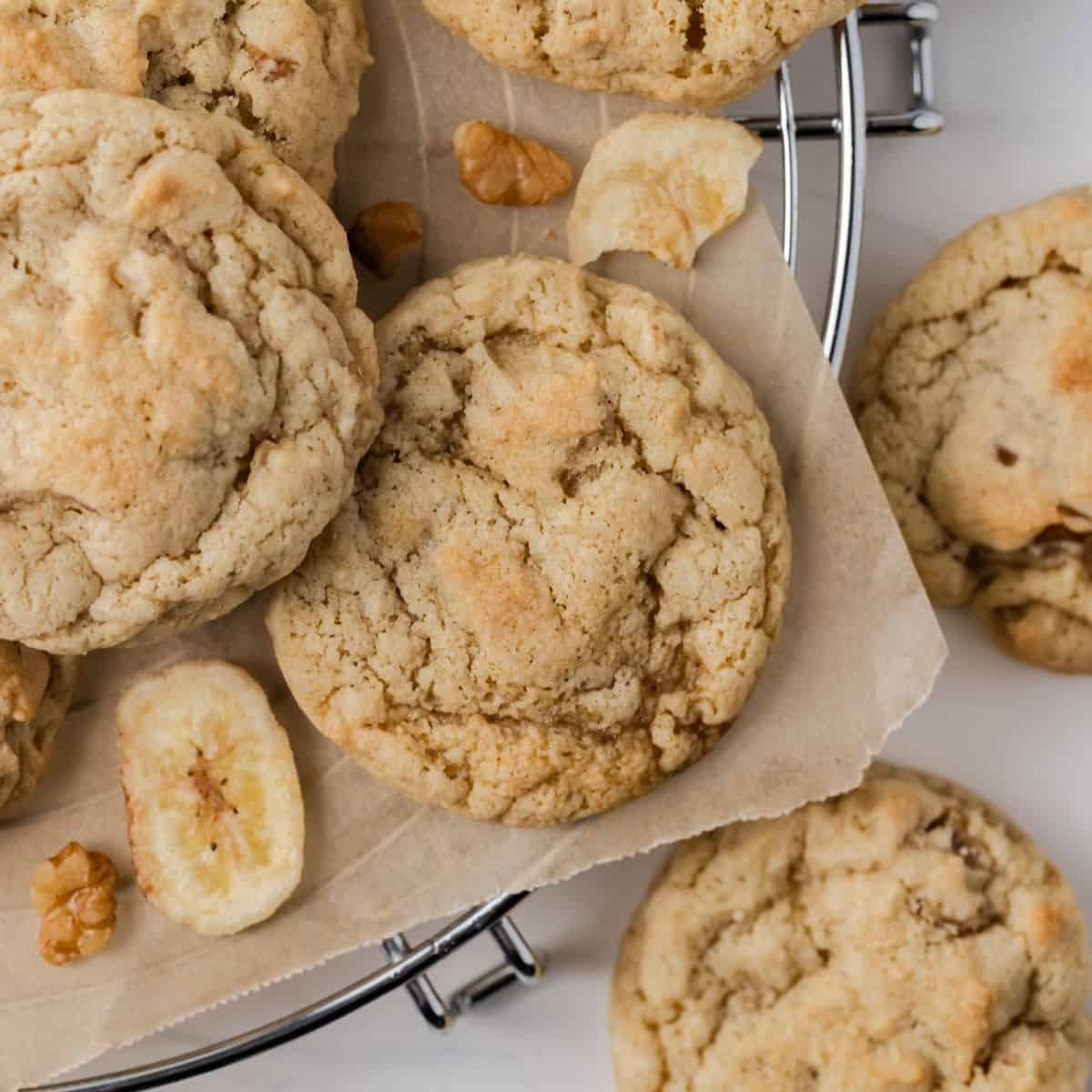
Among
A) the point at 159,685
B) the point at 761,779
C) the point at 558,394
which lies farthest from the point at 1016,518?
the point at 159,685

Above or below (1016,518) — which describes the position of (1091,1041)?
below

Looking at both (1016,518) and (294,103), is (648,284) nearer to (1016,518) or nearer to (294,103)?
(294,103)

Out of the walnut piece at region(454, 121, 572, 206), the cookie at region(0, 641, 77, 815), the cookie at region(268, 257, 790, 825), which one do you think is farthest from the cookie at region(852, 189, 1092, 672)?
the cookie at region(0, 641, 77, 815)

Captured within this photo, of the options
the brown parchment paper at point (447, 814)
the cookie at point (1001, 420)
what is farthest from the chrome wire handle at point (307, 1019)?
the cookie at point (1001, 420)

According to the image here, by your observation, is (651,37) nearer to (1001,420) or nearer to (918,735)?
(1001,420)

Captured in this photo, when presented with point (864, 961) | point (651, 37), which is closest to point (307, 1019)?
point (864, 961)

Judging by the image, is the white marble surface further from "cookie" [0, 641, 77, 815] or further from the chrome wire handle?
"cookie" [0, 641, 77, 815]
